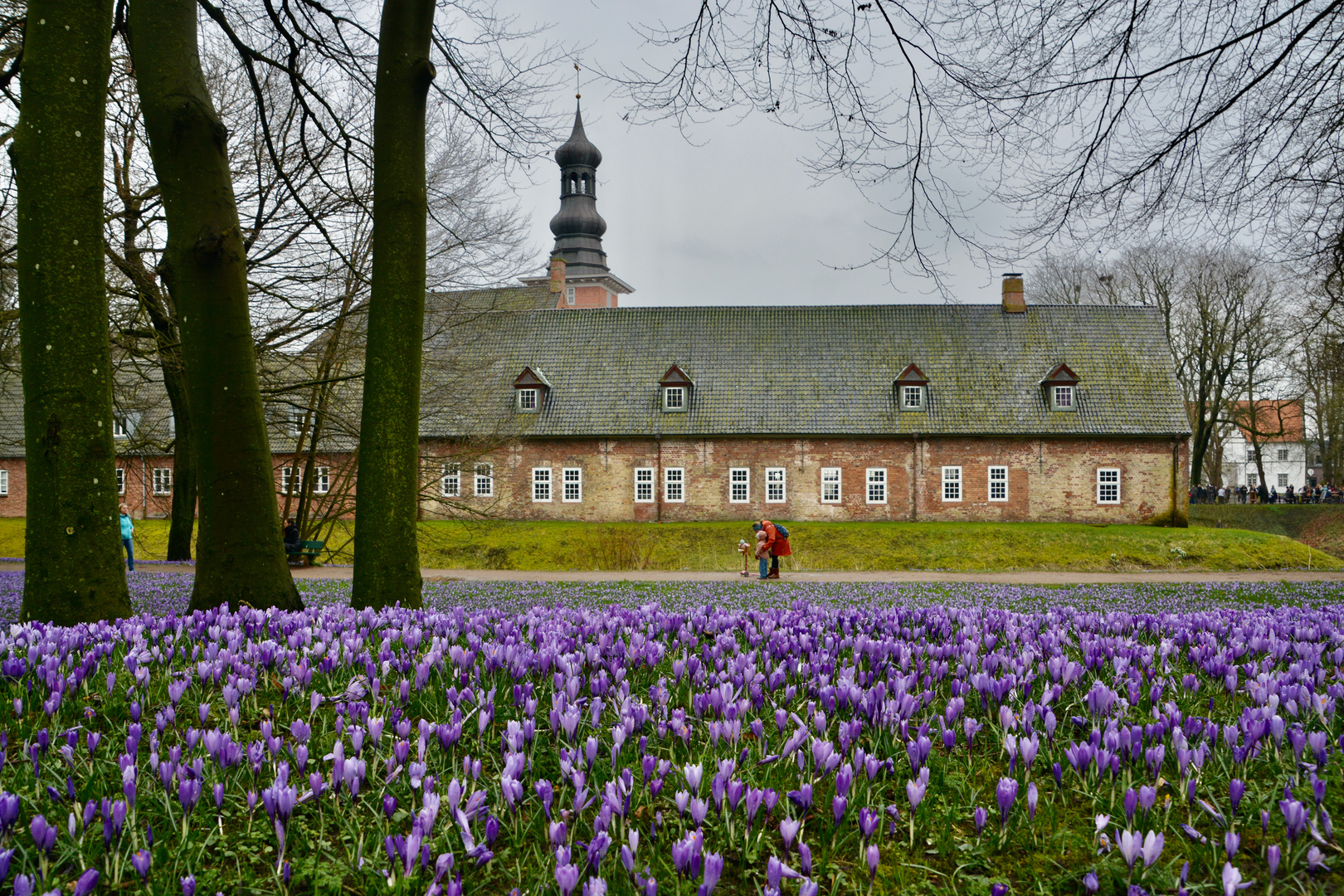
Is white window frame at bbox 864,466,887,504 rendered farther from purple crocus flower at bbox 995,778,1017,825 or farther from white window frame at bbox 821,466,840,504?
purple crocus flower at bbox 995,778,1017,825

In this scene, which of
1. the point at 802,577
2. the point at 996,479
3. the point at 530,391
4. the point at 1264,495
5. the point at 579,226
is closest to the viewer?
the point at 802,577

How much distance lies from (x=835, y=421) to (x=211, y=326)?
32.4 meters

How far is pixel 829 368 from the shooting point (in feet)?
130

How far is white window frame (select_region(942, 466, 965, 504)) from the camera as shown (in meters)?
37.4

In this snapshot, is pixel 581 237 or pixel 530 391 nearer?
pixel 530 391

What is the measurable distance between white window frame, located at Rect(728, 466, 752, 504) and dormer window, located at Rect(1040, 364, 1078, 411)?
12717 millimetres

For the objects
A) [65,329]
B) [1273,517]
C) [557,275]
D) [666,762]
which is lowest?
[1273,517]

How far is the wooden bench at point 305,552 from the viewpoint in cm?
2092

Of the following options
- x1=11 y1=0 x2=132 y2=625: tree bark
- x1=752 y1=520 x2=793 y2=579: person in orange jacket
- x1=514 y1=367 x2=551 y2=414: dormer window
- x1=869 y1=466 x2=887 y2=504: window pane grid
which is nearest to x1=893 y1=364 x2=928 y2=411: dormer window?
x1=869 y1=466 x2=887 y2=504: window pane grid

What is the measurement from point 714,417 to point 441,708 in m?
35.0

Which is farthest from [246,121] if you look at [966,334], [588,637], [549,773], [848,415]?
[966,334]

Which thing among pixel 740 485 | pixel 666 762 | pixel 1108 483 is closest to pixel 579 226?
pixel 740 485

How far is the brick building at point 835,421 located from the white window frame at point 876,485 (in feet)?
0.22

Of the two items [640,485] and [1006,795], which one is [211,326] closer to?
[1006,795]
